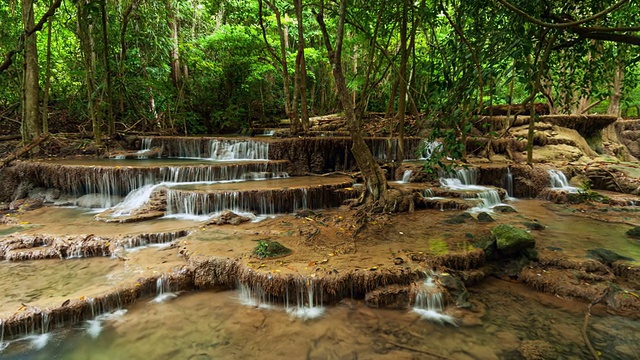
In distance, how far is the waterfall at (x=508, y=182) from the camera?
34.9 ft

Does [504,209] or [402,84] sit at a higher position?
[402,84]

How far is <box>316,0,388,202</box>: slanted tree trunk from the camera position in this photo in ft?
22.3

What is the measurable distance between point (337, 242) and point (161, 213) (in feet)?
13.8

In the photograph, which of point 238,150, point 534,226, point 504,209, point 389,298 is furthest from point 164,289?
point 238,150

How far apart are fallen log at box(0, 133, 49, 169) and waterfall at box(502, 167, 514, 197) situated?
1361cm

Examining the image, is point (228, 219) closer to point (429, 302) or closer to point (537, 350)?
point (429, 302)

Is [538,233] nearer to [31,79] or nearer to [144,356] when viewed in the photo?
[144,356]

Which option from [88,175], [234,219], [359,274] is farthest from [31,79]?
[359,274]

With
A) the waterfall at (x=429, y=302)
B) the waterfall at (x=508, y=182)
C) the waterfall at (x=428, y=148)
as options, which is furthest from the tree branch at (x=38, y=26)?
the waterfall at (x=508, y=182)

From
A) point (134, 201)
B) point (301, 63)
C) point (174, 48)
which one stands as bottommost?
point (134, 201)

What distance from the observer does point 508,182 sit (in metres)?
10.6

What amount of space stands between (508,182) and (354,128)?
623cm

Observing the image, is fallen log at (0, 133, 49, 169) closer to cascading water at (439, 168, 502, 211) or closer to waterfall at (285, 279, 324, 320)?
waterfall at (285, 279, 324, 320)

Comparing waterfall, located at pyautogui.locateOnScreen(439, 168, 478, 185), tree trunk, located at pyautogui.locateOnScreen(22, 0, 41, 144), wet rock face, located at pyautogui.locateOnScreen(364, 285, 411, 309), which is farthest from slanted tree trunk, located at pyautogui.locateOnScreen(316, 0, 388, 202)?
tree trunk, located at pyautogui.locateOnScreen(22, 0, 41, 144)
